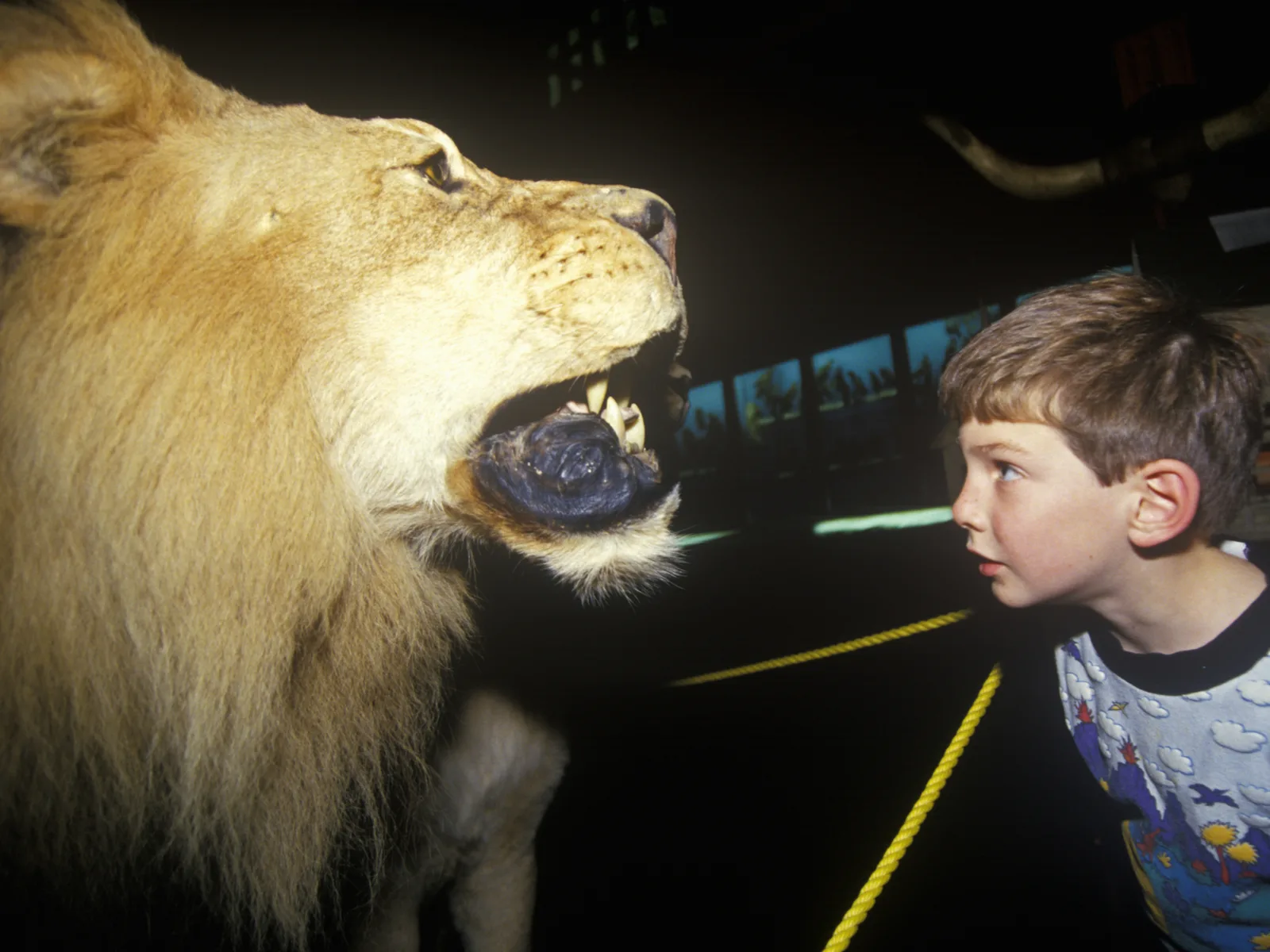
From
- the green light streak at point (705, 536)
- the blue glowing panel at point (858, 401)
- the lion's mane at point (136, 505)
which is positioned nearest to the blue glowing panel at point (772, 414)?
the blue glowing panel at point (858, 401)

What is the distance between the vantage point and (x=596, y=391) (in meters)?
0.96

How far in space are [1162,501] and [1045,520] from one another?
5.1 inches

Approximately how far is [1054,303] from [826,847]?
172 cm

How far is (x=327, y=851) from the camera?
0.94 metres

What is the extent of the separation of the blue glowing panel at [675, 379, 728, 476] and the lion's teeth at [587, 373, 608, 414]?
6.14 m

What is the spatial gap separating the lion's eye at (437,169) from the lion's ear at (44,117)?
12.9 inches

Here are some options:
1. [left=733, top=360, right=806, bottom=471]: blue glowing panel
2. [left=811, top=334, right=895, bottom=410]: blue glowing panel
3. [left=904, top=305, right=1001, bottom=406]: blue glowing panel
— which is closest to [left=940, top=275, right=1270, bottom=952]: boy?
[left=904, top=305, right=1001, bottom=406]: blue glowing panel

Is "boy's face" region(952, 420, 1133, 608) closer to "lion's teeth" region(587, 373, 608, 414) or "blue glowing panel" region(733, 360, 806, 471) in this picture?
"lion's teeth" region(587, 373, 608, 414)

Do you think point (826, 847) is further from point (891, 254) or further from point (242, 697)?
point (891, 254)

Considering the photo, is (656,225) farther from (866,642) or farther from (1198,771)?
(1198,771)

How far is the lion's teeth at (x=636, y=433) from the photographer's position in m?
1.05

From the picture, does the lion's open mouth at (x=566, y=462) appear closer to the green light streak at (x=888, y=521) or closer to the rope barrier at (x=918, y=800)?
the rope barrier at (x=918, y=800)

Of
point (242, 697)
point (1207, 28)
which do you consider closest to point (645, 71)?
point (1207, 28)

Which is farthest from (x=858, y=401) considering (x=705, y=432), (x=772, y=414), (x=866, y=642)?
(x=866, y=642)
